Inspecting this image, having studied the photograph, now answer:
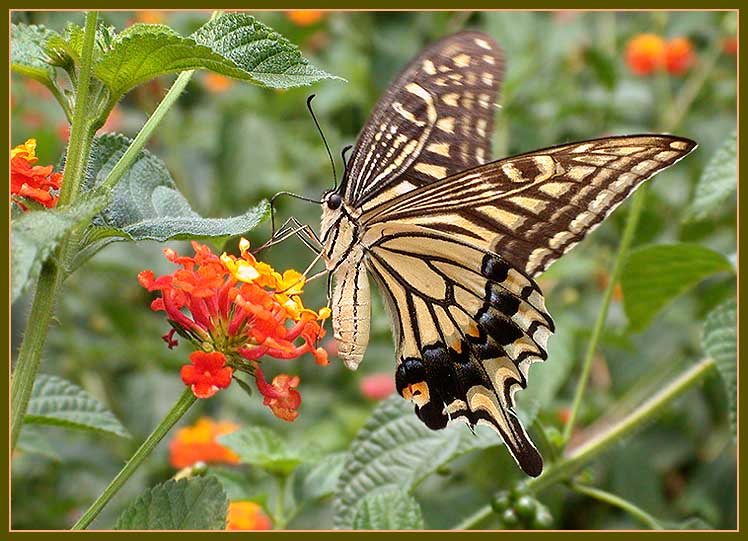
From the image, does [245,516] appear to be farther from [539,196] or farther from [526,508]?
[539,196]

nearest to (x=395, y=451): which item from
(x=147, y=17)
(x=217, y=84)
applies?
(x=147, y=17)

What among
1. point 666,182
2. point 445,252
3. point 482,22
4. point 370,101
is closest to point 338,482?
point 445,252

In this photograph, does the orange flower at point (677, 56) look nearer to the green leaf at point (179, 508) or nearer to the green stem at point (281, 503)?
the green stem at point (281, 503)

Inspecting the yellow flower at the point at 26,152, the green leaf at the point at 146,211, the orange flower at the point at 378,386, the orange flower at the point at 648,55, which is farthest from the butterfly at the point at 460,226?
the orange flower at the point at 648,55

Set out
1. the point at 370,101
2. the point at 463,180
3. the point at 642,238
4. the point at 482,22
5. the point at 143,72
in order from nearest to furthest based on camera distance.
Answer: the point at 143,72 → the point at 463,180 → the point at 642,238 → the point at 370,101 → the point at 482,22

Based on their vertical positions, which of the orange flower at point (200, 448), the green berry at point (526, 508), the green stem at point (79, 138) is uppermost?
the green stem at point (79, 138)

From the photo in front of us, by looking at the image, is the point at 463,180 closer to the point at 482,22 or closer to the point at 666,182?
the point at 666,182
